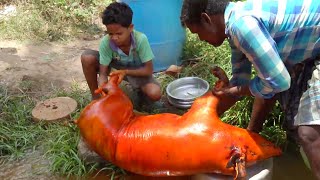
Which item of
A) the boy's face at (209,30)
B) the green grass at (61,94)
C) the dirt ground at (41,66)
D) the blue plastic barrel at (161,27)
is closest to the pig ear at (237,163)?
the boy's face at (209,30)

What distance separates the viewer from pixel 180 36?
177 inches

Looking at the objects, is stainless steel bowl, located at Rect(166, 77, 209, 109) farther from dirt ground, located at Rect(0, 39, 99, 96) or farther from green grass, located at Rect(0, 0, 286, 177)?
dirt ground, located at Rect(0, 39, 99, 96)

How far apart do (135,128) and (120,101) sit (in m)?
0.29

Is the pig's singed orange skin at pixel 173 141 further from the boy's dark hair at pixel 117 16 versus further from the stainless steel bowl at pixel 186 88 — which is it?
the stainless steel bowl at pixel 186 88

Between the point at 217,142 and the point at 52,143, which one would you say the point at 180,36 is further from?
the point at 217,142

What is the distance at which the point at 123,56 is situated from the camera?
142 inches

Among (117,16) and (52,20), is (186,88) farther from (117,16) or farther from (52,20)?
(52,20)

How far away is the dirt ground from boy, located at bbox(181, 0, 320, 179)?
2.26 m

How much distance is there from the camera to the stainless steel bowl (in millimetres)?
3742

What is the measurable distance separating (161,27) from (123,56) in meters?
0.86

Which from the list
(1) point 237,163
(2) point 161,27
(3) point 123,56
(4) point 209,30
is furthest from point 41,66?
(1) point 237,163

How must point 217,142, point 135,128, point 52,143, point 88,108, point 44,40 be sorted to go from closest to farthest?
point 217,142 < point 135,128 < point 88,108 < point 52,143 < point 44,40

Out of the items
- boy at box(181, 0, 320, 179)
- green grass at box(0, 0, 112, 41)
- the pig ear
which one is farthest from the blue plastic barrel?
the pig ear

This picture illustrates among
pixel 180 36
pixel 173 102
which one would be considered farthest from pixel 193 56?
pixel 173 102
